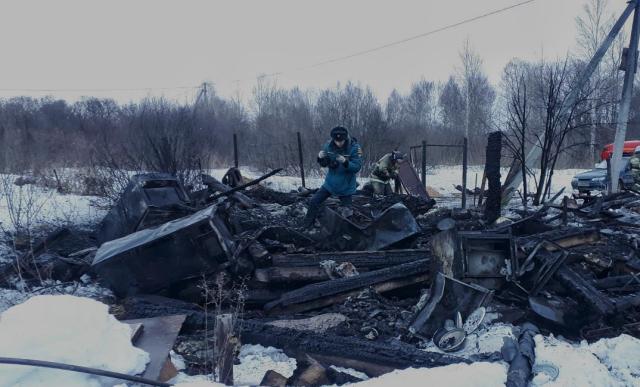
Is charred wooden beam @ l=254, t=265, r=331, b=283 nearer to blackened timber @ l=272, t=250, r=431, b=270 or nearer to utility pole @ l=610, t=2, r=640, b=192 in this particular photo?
blackened timber @ l=272, t=250, r=431, b=270

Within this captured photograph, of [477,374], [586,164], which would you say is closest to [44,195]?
[477,374]

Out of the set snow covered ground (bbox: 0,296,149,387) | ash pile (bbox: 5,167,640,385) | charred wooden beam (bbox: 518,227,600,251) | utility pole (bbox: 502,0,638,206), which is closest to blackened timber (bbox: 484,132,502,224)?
ash pile (bbox: 5,167,640,385)

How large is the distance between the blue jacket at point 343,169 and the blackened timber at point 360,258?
5.41 ft

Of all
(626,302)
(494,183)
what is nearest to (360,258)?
(626,302)

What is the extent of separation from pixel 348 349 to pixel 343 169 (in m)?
3.88

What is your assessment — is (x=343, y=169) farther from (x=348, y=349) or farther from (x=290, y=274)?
(x=348, y=349)

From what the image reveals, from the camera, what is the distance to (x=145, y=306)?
4297 millimetres

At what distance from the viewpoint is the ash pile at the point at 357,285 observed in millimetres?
3475

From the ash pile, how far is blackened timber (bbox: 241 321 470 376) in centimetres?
1

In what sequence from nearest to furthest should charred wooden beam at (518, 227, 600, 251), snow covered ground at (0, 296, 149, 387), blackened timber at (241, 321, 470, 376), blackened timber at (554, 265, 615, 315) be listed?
1. snow covered ground at (0, 296, 149, 387)
2. blackened timber at (241, 321, 470, 376)
3. blackened timber at (554, 265, 615, 315)
4. charred wooden beam at (518, 227, 600, 251)

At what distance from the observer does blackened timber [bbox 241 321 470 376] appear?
10.6ft

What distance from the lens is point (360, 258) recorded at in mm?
5516

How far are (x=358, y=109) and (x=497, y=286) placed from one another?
66.3ft

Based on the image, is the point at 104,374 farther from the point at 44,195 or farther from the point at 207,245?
the point at 44,195
